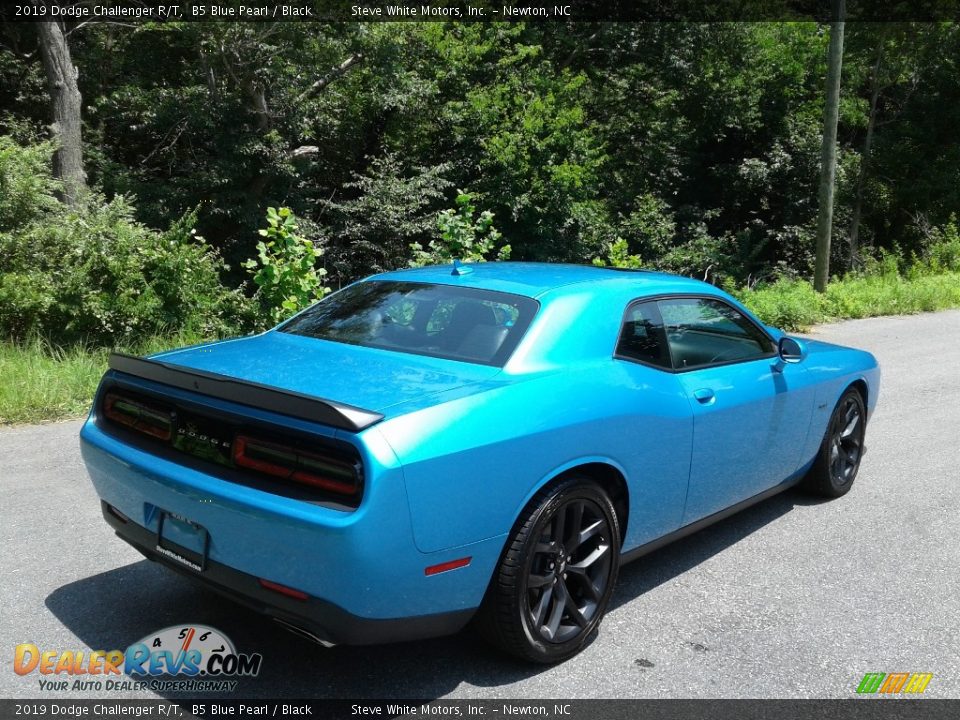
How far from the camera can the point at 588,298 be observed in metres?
3.99

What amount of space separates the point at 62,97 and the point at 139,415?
56.4 feet

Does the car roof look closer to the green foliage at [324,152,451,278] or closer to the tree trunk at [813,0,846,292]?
the tree trunk at [813,0,846,292]

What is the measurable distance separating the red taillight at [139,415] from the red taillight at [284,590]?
74 centimetres

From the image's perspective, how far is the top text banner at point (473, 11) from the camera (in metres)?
18.3

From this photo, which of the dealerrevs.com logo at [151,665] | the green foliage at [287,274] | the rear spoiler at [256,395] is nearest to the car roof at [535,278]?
the rear spoiler at [256,395]

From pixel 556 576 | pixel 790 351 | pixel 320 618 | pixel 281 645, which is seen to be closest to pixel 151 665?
pixel 281 645

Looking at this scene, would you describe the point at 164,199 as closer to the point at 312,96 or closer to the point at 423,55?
the point at 312,96

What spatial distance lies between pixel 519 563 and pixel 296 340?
5.13 feet

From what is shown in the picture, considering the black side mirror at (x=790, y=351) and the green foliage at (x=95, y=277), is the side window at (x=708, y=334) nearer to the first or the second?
the black side mirror at (x=790, y=351)

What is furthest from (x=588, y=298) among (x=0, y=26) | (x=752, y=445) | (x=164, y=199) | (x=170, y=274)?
(x=0, y=26)

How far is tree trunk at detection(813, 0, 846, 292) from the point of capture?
15453mm

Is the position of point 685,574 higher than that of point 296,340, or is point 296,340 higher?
point 296,340

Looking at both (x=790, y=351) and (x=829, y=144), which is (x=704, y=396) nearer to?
(x=790, y=351)

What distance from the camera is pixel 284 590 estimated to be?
2908 millimetres
